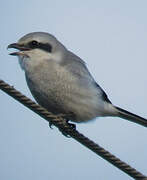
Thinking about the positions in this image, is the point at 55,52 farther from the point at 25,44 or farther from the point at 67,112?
the point at 67,112

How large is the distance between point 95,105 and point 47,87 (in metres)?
0.55

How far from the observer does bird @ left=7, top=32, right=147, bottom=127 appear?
4.49 metres

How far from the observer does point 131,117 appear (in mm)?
4914

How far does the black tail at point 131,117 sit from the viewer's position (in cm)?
479

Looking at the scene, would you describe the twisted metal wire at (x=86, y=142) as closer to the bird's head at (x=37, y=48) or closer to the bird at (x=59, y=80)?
the bird at (x=59, y=80)

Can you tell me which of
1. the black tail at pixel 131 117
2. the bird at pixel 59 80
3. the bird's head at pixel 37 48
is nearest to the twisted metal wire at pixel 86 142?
the bird at pixel 59 80

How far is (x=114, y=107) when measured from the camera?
5.04 metres

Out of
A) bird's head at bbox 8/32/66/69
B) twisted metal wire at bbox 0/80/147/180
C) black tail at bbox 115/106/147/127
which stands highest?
bird's head at bbox 8/32/66/69

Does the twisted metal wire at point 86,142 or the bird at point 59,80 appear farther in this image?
the bird at point 59,80

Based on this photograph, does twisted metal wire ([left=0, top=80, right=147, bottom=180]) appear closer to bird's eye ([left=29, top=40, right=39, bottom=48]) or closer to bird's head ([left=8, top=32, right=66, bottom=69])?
bird's head ([left=8, top=32, right=66, bottom=69])

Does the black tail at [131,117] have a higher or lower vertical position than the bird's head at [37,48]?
lower

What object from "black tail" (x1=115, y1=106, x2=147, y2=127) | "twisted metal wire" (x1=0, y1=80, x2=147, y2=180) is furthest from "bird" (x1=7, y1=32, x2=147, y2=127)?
"twisted metal wire" (x1=0, y1=80, x2=147, y2=180)

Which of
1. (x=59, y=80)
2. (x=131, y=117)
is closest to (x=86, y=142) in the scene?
(x=59, y=80)

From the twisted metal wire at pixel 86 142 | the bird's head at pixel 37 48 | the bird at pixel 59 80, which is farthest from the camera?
the bird's head at pixel 37 48
